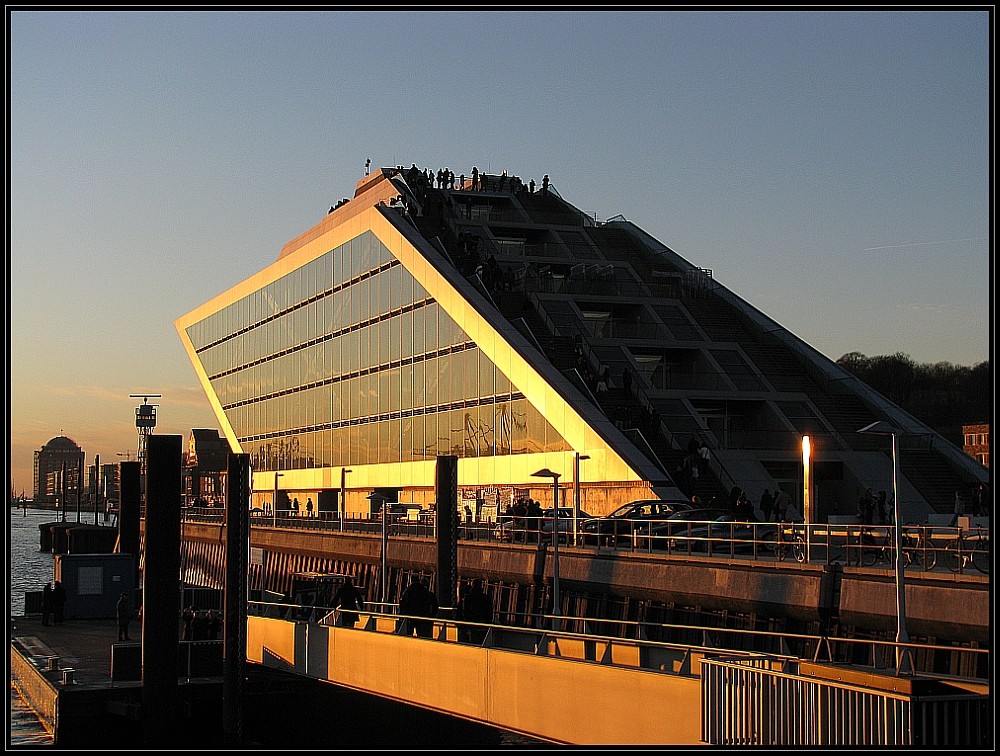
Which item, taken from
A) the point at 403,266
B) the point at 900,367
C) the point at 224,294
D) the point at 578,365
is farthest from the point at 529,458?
the point at 900,367

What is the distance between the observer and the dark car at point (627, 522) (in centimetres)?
3262

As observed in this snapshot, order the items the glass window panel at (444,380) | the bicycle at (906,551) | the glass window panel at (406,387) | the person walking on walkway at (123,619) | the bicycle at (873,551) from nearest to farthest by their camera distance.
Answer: the bicycle at (906,551) < the bicycle at (873,551) < the person walking on walkway at (123,619) < the glass window panel at (444,380) < the glass window panel at (406,387)

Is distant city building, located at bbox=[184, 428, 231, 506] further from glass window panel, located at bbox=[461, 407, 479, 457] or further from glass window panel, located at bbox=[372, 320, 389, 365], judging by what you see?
glass window panel, located at bbox=[461, 407, 479, 457]

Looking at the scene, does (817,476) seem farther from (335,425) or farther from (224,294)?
(224,294)

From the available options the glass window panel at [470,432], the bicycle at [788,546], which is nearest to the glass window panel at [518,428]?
the glass window panel at [470,432]

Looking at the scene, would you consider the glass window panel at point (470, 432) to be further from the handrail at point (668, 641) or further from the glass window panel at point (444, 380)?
the handrail at point (668, 641)

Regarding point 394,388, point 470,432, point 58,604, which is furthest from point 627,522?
point 394,388

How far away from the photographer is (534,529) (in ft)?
125

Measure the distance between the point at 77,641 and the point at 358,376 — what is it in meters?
34.8

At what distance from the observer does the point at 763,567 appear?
1054 inches

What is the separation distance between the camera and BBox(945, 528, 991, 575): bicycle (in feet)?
74.5

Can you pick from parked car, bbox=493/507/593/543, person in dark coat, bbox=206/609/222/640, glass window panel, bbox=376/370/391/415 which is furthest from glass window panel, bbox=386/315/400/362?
person in dark coat, bbox=206/609/222/640

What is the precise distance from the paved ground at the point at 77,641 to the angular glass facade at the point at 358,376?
715 inches

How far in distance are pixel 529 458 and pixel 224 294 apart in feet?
150
